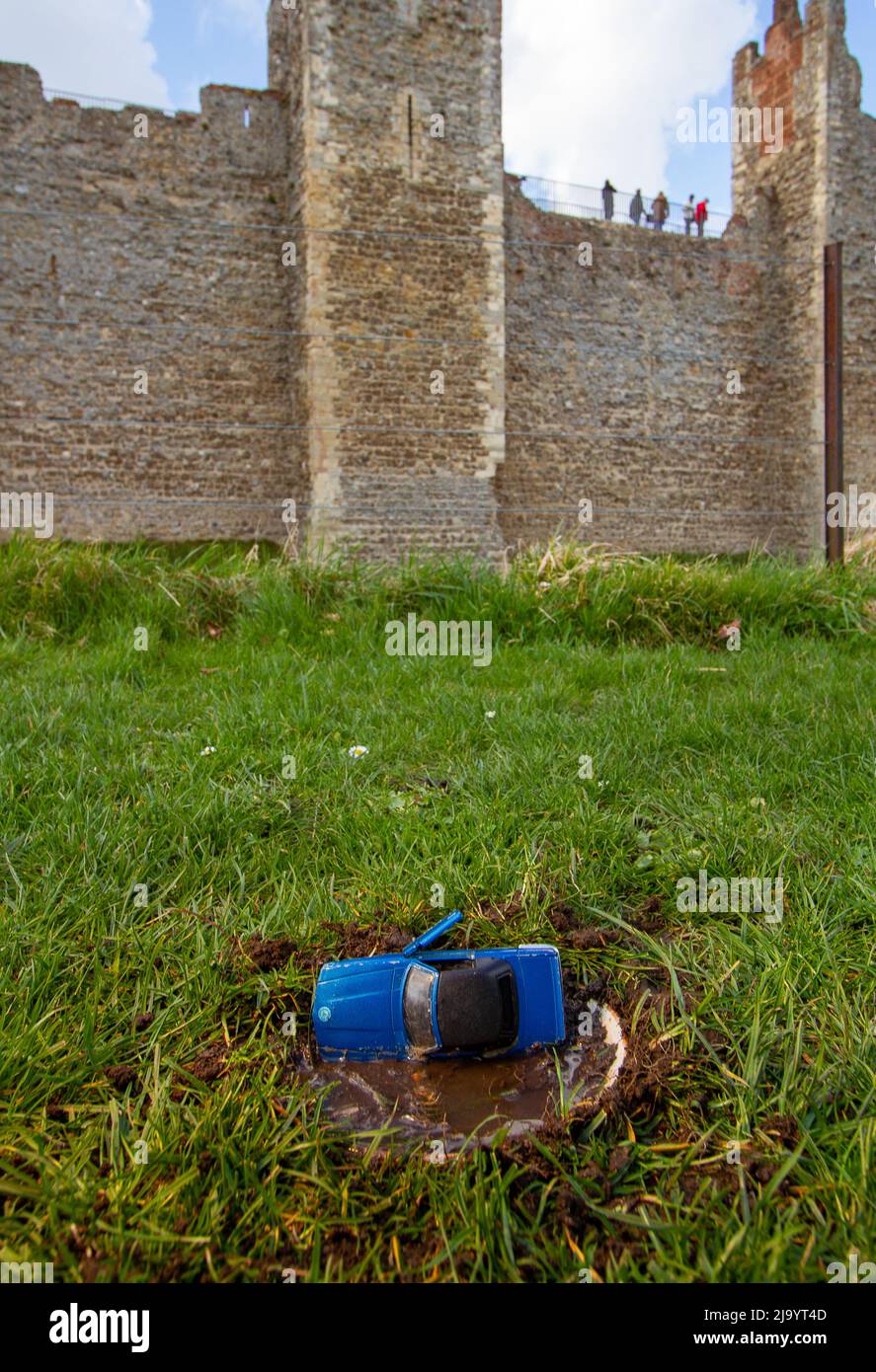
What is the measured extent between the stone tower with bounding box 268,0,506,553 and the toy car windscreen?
9560 millimetres

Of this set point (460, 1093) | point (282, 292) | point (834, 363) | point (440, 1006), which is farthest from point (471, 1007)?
point (282, 292)

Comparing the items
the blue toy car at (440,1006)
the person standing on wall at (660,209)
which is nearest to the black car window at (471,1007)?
the blue toy car at (440,1006)

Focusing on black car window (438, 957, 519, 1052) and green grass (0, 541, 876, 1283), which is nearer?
green grass (0, 541, 876, 1283)

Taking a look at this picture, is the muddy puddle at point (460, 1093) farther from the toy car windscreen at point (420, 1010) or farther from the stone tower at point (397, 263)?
the stone tower at point (397, 263)

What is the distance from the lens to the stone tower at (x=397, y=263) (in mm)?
10883

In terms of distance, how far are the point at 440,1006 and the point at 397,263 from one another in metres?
11.3

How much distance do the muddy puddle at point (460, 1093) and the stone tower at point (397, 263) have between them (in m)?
9.58

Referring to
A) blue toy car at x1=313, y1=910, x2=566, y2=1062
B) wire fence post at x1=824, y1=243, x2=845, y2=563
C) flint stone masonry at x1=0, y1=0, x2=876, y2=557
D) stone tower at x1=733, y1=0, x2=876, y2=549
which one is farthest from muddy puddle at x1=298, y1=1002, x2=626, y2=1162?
stone tower at x1=733, y1=0, x2=876, y2=549

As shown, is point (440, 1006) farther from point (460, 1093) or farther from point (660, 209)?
point (660, 209)

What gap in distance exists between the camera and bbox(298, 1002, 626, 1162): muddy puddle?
1340 millimetres

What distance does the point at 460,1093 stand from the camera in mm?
1446

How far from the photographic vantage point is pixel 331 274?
35.9ft

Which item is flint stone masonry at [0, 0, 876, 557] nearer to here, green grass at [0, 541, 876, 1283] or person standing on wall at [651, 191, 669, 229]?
person standing on wall at [651, 191, 669, 229]

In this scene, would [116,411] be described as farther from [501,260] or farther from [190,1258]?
[190,1258]
